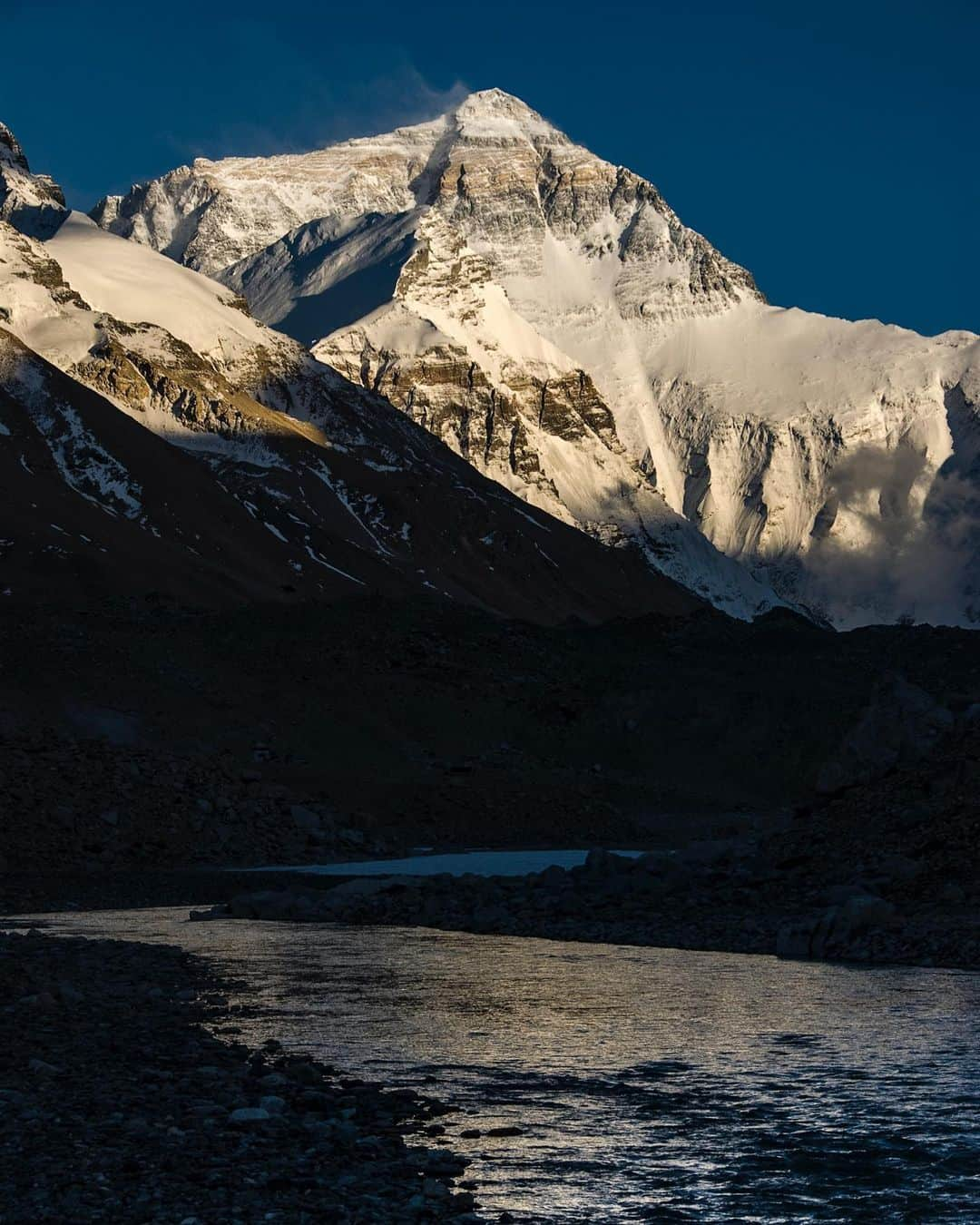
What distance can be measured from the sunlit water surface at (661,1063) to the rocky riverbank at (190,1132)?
664 mm

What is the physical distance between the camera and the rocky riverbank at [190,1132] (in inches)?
493

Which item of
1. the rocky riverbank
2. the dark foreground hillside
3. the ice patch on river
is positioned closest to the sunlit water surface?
the rocky riverbank

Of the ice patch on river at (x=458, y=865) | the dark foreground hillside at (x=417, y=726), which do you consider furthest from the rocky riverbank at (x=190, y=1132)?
the ice patch on river at (x=458, y=865)

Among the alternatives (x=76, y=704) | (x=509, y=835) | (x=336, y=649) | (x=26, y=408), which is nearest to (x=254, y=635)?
(x=336, y=649)

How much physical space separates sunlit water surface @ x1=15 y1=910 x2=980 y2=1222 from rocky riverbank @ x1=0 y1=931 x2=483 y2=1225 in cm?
66

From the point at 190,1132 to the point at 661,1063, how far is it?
6.08 metres

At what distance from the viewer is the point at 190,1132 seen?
1448 centimetres

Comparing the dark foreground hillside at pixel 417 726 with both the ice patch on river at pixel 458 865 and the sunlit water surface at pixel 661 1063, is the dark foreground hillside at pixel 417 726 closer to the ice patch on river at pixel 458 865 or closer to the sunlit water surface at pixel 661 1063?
the ice patch on river at pixel 458 865

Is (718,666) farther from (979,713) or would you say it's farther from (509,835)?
(979,713)

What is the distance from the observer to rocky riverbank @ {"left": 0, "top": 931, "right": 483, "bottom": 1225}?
1253cm

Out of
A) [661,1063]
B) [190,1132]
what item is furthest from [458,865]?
[190,1132]

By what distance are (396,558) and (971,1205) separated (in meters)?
187

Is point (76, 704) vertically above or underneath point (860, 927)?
above

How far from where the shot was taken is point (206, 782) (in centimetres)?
5038
